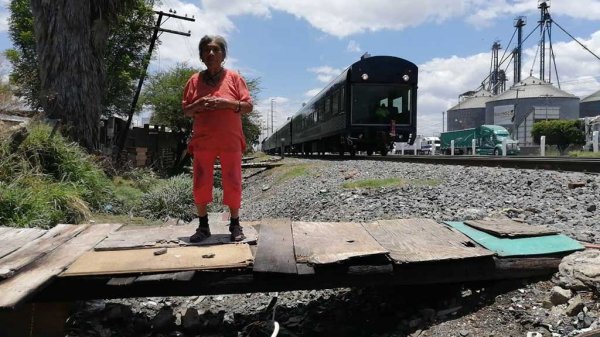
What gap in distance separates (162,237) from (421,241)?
200 centimetres

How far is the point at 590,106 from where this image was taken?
A: 65125 mm

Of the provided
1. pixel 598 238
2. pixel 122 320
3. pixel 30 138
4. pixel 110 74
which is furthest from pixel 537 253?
pixel 110 74

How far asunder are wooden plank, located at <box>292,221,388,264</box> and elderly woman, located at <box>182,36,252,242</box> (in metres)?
0.54

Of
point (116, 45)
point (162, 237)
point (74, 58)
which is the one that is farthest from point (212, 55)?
point (116, 45)

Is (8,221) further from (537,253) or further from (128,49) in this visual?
(128,49)

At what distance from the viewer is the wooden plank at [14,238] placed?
12.2ft

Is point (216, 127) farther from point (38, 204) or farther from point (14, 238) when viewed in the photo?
point (38, 204)

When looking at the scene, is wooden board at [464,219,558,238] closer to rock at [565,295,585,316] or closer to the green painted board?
the green painted board

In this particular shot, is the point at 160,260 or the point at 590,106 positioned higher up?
the point at 590,106

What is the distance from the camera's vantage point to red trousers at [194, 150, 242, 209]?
3.98 meters

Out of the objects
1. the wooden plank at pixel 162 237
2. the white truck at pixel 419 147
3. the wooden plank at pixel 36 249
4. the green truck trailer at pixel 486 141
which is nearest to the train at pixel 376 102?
the wooden plank at pixel 162 237

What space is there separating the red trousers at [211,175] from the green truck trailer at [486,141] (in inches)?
1219

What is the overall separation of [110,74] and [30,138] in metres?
16.7

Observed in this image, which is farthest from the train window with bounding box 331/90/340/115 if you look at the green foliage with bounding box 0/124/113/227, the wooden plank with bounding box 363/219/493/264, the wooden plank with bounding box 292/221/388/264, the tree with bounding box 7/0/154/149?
the wooden plank with bounding box 292/221/388/264
